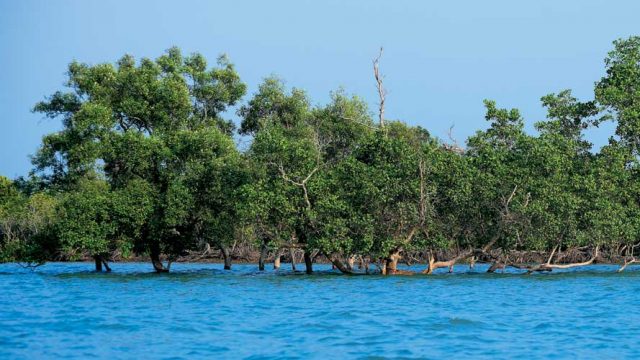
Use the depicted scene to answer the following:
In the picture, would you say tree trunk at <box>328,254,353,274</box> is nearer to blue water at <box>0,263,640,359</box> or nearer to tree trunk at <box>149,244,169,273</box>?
blue water at <box>0,263,640,359</box>

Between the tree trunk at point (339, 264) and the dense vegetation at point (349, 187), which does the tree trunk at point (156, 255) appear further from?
the tree trunk at point (339, 264)

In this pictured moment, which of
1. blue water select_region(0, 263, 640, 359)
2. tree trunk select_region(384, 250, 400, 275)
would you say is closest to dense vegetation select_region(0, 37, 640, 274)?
tree trunk select_region(384, 250, 400, 275)

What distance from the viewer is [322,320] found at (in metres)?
22.0

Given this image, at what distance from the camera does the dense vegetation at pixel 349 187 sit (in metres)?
39.1

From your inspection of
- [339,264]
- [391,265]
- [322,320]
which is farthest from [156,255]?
[322,320]

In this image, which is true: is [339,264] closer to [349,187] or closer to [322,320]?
[349,187]

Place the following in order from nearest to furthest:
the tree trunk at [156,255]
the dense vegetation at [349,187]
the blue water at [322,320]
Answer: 1. the blue water at [322,320]
2. the dense vegetation at [349,187]
3. the tree trunk at [156,255]

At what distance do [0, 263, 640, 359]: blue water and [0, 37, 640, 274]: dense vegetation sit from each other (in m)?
4.41

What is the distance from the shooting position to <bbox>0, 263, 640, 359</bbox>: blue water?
1703 cm

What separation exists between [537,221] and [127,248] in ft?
65.2

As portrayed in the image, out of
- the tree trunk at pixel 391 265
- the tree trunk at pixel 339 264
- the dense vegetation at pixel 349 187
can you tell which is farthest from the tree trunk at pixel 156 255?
the tree trunk at pixel 391 265

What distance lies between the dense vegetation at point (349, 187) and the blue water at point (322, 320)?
14.5 feet

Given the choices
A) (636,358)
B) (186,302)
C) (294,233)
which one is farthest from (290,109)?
(636,358)

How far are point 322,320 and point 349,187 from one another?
59.6 feet
